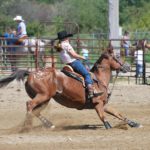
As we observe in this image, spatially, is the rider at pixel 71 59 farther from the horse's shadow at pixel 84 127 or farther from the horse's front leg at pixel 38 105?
the horse's front leg at pixel 38 105

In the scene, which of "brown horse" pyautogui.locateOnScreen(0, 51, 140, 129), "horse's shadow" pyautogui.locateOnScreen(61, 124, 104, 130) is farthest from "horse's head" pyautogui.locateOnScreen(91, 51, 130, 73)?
"horse's shadow" pyautogui.locateOnScreen(61, 124, 104, 130)

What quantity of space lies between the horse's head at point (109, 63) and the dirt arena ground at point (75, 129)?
1.04 metres

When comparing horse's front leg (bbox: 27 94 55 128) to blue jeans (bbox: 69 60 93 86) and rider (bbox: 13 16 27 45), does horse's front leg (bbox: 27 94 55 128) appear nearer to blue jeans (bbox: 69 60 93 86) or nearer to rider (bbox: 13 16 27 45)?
blue jeans (bbox: 69 60 93 86)

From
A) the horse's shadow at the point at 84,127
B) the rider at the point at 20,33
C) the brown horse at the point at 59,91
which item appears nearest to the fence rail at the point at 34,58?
the rider at the point at 20,33

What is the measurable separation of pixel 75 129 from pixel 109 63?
1.50 metres

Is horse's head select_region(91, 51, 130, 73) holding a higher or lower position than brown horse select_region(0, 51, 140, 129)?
higher

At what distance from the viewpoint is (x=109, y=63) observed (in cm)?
1199

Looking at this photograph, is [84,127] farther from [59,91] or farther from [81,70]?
[81,70]

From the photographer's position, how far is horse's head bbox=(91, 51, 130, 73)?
39.2 ft

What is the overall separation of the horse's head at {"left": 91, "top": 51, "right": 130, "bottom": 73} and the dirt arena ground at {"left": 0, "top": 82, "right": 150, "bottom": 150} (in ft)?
3.42

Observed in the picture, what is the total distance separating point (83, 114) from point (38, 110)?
2.30m

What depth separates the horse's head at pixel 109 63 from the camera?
1195cm

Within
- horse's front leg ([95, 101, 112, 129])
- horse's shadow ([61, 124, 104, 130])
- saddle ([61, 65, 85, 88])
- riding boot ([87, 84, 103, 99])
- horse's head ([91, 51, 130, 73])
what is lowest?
horse's shadow ([61, 124, 104, 130])

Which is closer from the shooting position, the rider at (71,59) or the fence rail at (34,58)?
the rider at (71,59)
